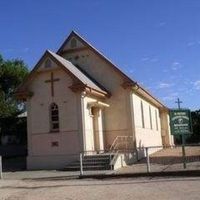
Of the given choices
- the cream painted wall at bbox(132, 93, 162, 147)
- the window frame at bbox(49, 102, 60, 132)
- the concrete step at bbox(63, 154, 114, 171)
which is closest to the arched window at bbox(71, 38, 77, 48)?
the cream painted wall at bbox(132, 93, 162, 147)

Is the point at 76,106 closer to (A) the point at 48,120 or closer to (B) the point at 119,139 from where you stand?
(A) the point at 48,120

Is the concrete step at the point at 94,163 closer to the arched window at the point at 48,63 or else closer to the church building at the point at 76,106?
the church building at the point at 76,106

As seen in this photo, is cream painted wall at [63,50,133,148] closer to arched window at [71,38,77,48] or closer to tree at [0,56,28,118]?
arched window at [71,38,77,48]

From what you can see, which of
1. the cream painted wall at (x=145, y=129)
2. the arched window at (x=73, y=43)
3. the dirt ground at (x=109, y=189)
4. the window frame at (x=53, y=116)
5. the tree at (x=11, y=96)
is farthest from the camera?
the tree at (x=11, y=96)

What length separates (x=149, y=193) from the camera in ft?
47.5

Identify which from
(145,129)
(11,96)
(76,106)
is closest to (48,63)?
(76,106)

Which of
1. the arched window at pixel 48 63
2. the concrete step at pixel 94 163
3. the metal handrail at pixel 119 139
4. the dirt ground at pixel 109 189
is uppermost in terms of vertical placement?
the arched window at pixel 48 63

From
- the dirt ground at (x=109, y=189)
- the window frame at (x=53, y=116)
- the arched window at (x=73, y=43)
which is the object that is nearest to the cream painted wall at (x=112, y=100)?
the arched window at (x=73, y=43)

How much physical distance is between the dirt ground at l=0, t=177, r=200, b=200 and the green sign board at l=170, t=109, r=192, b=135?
3684 millimetres

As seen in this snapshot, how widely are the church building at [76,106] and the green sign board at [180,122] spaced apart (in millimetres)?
6243

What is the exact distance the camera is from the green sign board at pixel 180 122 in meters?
21.4

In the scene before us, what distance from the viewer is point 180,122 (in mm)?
21500

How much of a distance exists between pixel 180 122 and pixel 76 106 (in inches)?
289

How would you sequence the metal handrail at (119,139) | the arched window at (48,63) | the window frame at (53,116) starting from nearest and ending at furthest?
the window frame at (53,116) < the arched window at (48,63) < the metal handrail at (119,139)
